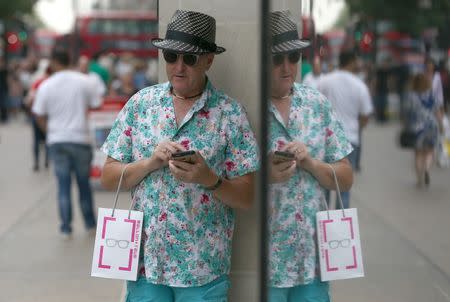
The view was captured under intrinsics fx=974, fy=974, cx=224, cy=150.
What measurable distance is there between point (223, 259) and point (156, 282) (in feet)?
0.88

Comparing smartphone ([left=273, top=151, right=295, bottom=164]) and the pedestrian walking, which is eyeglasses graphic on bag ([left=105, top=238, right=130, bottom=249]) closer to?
the pedestrian walking

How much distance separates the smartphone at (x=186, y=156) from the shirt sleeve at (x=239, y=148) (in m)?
0.26

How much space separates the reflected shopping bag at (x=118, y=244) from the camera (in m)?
3.52

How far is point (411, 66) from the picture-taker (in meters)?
34.8

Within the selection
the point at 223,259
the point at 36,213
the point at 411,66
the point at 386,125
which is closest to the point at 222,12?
the point at 223,259

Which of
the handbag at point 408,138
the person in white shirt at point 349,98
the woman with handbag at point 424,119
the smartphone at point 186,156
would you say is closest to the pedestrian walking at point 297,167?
the smartphone at point 186,156

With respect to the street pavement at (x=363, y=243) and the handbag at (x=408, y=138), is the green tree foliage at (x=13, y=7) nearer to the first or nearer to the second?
the street pavement at (x=363, y=243)

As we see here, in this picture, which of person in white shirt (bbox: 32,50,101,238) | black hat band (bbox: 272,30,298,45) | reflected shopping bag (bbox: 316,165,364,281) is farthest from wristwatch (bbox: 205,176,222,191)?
person in white shirt (bbox: 32,50,101,238)

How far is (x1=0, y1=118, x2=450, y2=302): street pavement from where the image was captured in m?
7.05

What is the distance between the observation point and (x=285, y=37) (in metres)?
3.56

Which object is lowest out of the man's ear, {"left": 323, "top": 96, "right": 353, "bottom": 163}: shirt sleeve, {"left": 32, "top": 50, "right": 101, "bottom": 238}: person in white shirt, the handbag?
the handbag

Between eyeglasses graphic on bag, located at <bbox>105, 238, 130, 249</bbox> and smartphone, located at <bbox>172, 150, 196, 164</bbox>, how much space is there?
1.43ft

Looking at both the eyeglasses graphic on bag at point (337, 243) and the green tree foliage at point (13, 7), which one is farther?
the green tree foliage at point (13, 7)

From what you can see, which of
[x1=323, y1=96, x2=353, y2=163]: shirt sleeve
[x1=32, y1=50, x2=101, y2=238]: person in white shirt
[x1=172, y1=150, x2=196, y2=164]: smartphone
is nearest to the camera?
[x1=172, y1=150, x2=196, y2=164]: smartphone
